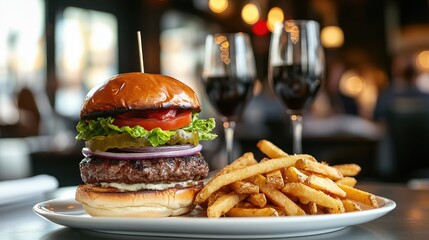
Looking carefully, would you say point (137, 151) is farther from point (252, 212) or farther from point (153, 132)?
point (252, 212)

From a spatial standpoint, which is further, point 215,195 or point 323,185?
point 215,195

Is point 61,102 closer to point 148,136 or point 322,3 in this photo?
point 322,3

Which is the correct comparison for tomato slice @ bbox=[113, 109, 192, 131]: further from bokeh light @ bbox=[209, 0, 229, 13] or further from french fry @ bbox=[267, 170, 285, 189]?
bokeh light @ bbox=[209, 0, 229, 13]

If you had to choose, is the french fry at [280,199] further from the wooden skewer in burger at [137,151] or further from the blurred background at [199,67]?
the blurred background at [199,67]

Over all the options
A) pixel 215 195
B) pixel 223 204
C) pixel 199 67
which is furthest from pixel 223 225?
pixel 199 67

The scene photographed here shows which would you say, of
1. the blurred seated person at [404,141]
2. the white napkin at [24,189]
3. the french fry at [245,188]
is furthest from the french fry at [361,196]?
the blurred seated person at [404,141]
